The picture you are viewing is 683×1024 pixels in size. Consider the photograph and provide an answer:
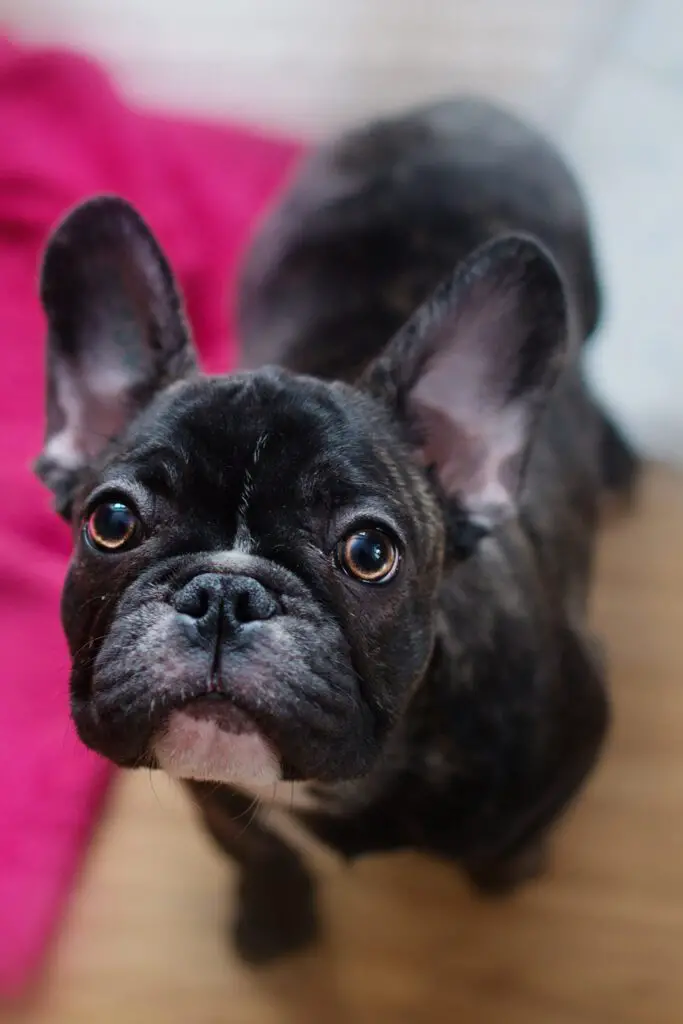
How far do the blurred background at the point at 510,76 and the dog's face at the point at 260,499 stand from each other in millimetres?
985

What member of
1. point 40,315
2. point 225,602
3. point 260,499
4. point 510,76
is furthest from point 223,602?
point 510,76

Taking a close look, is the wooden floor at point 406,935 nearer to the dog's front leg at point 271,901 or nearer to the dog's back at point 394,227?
the dog's front leg at point 271,901

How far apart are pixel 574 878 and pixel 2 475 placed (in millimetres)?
1199

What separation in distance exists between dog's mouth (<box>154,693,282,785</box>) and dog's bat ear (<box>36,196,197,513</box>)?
38 cm

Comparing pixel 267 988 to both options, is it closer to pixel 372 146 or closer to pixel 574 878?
pixel 574 878

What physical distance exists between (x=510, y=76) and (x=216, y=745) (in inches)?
75.8

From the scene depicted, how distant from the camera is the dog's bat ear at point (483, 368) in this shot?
1.12m

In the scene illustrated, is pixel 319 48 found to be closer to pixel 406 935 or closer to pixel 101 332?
pixel 101 332

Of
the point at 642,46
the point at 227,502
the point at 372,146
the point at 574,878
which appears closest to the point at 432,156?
the point at 372,146

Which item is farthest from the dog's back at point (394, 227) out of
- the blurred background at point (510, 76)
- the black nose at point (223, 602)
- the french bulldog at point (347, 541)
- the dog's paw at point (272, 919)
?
the dog's paw at point (272, 919)

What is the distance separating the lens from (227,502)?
990mm

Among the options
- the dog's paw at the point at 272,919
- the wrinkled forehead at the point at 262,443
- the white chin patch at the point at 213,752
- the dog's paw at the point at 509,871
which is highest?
the wrinkled forehead at the point at 262,443

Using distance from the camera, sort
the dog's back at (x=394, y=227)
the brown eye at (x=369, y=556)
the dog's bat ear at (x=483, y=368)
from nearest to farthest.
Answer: the brown eye at (x=369, y=556) → the dog's bat ear at (x=483, y=368) → the dog's back at (x=394, y=227)

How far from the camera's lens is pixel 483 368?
1178 mm
